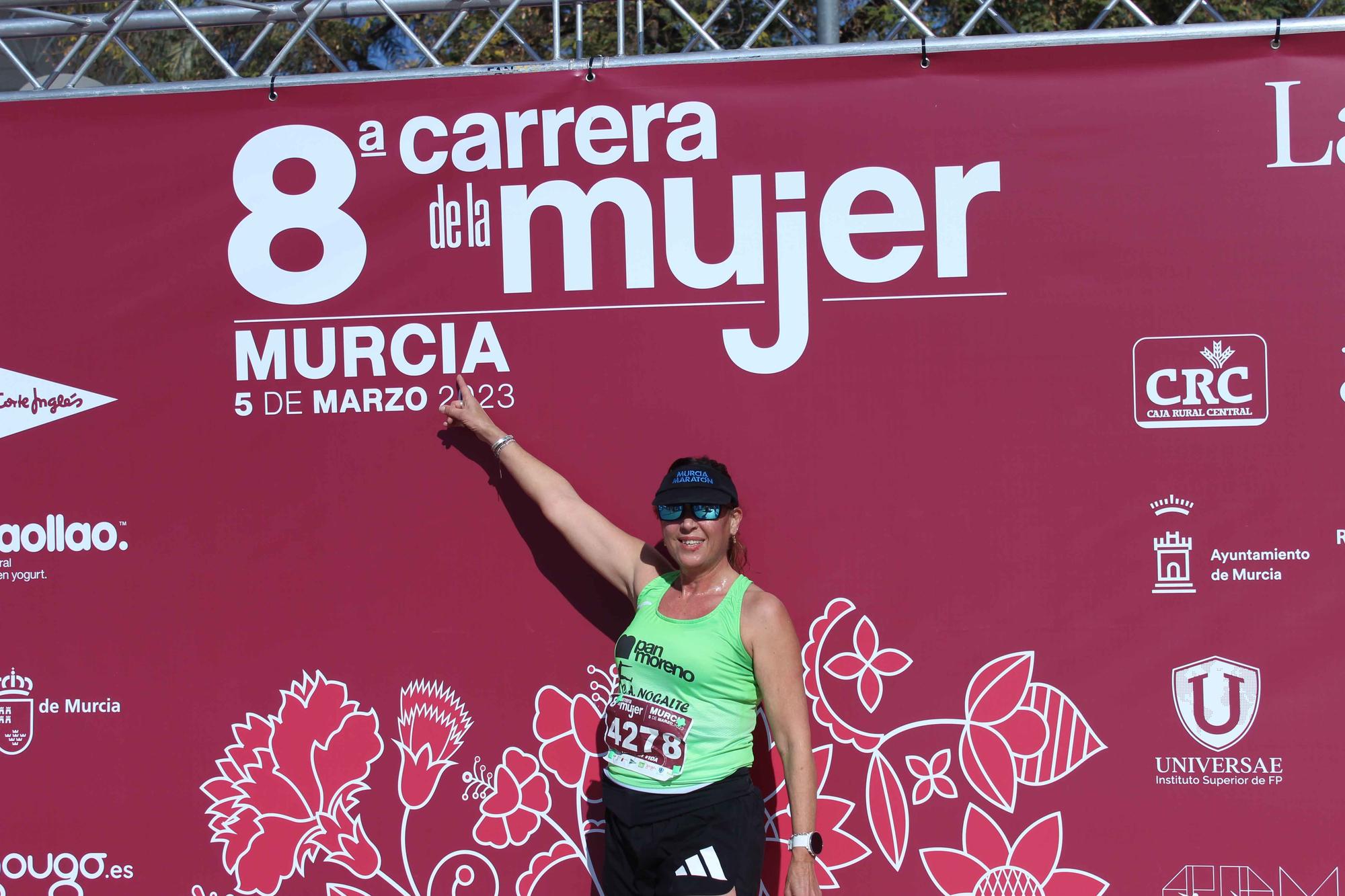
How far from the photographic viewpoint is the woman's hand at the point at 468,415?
121 inches

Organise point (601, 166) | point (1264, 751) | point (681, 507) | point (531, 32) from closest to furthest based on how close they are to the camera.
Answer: point (681, 507) → point (1264, 751) → point (601, 166) → point (531, 32)

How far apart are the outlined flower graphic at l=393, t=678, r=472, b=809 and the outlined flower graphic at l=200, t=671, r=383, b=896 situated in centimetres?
9

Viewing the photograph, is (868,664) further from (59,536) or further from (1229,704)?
(59,536)

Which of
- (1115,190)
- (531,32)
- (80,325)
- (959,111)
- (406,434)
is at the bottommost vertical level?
(406,434)

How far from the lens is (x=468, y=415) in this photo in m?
3.09

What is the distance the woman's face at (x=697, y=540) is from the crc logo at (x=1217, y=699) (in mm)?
1289

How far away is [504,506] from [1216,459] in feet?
6.36

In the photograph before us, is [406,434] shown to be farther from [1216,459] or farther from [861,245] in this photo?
[1216,459]

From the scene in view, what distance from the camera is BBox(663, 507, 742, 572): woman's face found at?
2.66 m

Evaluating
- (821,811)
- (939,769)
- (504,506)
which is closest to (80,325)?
(504,506)

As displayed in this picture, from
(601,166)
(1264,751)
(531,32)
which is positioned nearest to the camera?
(1264,751)

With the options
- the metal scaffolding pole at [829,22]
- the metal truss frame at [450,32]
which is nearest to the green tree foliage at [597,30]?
the metal truss frame at [450,32]

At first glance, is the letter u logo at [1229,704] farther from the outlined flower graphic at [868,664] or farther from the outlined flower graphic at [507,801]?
the outlined flower graphic at [507,801]

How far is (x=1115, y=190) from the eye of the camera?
2.97 meters
